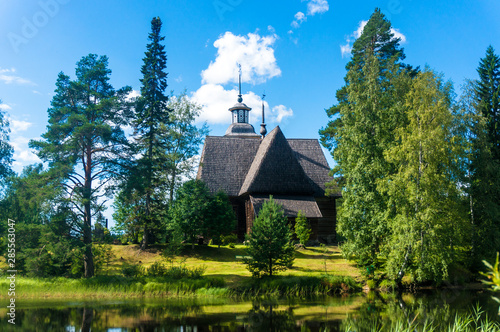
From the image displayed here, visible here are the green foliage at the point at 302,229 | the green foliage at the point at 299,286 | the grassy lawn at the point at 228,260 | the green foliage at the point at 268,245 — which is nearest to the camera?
the green foliage at the point at 299,286

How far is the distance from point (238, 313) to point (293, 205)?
16462mm

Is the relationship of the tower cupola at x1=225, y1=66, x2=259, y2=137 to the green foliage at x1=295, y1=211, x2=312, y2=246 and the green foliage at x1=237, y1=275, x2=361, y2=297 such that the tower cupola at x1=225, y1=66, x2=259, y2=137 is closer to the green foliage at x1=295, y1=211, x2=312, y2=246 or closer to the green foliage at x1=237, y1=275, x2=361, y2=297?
the green foliage at x1=295, y1=211, x2=312, y2=246

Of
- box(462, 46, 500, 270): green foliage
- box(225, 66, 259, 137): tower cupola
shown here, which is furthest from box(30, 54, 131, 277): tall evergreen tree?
box(225, 66, 259, 137): tower cupola

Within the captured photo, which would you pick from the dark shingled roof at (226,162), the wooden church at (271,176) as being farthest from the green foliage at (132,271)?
the dark shingled roof at (226,162)

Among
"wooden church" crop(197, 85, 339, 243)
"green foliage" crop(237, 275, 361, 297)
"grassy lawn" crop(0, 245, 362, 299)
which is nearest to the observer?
"grassy lawn" crop(0, 245, 362, 299)

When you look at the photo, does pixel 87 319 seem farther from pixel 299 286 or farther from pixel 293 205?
pixel 293 205

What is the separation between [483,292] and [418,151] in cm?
755

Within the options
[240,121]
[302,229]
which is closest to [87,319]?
[302,229]

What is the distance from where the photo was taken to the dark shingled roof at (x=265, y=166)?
103 ft

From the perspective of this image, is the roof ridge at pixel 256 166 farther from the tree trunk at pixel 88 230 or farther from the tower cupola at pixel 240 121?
the tower cupola at pixel 240 121

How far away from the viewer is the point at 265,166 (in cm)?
3173

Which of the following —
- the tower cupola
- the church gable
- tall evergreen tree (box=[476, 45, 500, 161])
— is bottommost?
the church gable

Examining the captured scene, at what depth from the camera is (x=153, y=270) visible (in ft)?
66.7

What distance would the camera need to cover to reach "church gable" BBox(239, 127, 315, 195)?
31094 mm
